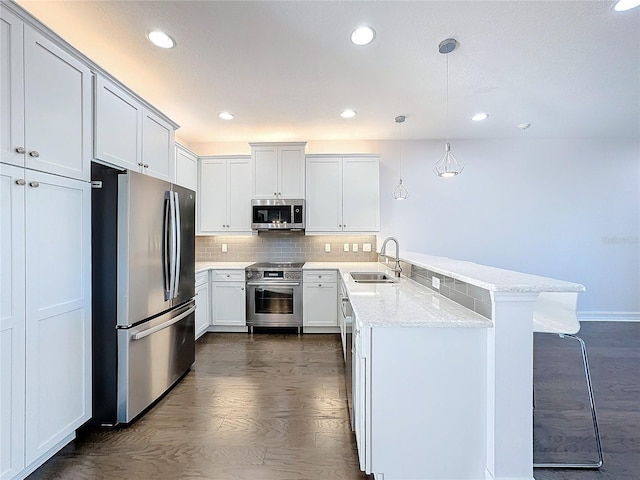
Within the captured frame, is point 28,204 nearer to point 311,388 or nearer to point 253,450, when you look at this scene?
point 253,450

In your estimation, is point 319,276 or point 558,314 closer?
point 558,314

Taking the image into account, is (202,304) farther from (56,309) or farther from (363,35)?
(363,35)

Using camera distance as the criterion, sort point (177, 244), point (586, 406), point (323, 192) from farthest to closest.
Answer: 1. point (323, 192)
2. point (177, 244)
3. point (586, 406)

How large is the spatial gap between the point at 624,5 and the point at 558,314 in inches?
77.1

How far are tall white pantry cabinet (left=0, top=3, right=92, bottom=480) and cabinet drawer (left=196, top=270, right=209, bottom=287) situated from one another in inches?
65.3

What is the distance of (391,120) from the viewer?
3.46 meters

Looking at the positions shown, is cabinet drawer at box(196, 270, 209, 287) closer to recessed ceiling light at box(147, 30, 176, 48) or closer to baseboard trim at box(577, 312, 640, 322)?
recessed ceiling light at box(147, 30, 176, 48)

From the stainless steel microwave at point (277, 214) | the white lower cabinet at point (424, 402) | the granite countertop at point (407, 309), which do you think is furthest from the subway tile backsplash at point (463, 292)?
the stainless steel microwave at point (277, 214)

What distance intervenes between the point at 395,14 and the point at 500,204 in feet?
11.3

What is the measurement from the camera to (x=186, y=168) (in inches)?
145

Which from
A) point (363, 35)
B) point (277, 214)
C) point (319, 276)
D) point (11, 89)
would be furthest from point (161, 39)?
point (319, 276)

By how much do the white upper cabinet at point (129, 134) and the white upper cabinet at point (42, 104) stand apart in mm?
95

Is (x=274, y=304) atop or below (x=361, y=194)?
below

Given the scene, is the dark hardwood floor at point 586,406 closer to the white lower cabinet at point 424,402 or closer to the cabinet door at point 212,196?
the white lower cabinet at point 424,402
